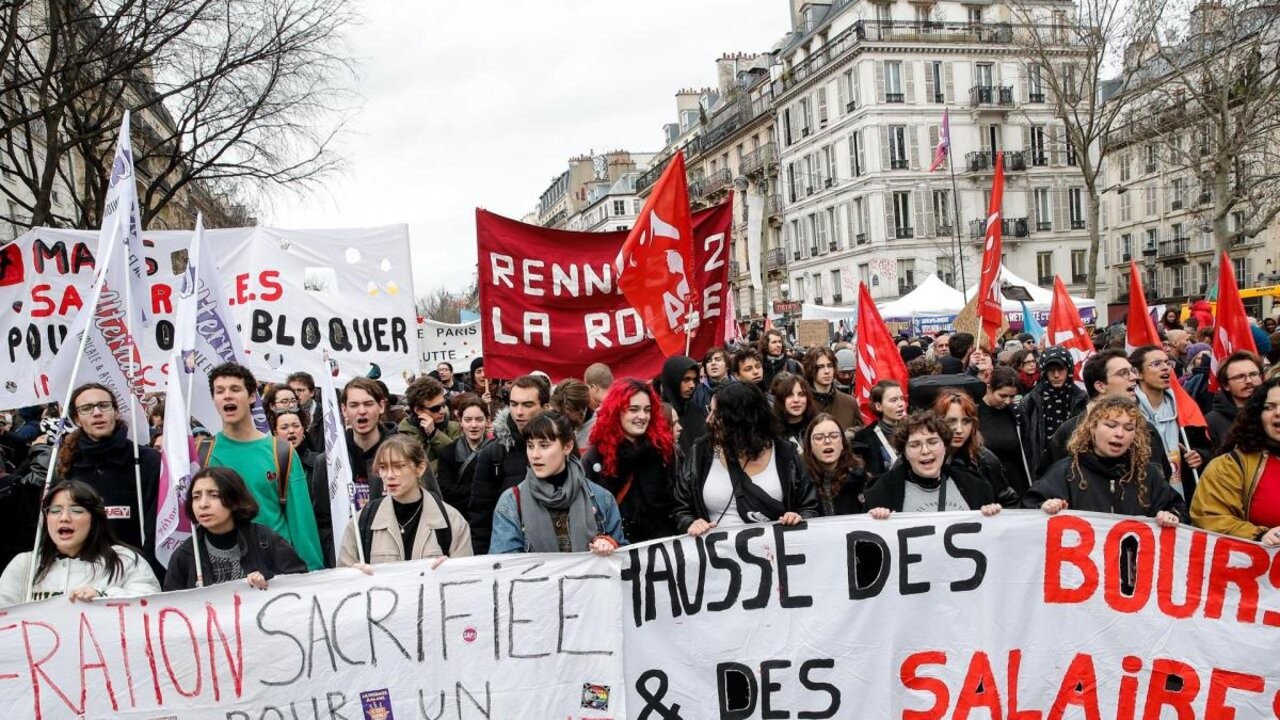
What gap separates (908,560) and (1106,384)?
6.81ft

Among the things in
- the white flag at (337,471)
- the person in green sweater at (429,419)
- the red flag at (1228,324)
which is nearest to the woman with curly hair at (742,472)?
the white flag at (337,471)

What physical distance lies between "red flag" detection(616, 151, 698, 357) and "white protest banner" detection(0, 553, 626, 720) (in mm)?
2478

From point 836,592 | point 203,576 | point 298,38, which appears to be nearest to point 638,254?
point 836,592

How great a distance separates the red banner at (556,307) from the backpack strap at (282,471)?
5.70ft

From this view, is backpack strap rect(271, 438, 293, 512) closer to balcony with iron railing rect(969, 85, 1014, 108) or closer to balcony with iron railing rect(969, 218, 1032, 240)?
balcony with iron railing rect(969, 218, 1032, 240)

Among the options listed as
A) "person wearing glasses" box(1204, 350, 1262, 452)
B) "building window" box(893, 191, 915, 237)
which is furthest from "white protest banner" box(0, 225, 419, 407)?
"building window" box(893, 191, 915, 237)

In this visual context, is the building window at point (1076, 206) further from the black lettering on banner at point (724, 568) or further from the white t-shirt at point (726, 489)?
the black lettering on banner at point (724, 568)

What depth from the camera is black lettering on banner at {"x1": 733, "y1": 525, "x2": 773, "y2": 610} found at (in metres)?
4.09

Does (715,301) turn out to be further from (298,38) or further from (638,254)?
(298,38)

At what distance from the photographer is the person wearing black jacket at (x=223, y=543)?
12.9ft

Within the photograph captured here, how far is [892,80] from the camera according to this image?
45.0m

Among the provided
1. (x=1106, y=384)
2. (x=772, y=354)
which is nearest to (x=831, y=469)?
(x=1106, y=384)

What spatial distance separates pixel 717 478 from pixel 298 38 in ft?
48.3

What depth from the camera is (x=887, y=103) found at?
45.0 metres
